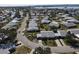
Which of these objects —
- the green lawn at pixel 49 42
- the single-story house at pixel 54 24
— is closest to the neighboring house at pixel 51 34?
the green lawn at pixel 49 42

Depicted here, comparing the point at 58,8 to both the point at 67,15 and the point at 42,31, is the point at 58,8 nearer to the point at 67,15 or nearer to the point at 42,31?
the point at 67,15

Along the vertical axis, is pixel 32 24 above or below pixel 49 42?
above

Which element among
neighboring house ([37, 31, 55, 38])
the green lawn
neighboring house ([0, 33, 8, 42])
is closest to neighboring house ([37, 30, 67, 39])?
neighboring house ([37, 31, 55, 38])

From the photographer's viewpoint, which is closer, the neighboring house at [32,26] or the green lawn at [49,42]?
the green lawn at [49,42]

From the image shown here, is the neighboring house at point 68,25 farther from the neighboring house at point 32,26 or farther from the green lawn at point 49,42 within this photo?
the neighboring house at point 32,26

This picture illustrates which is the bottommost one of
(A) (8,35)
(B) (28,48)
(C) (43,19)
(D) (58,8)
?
(B) (28,48)

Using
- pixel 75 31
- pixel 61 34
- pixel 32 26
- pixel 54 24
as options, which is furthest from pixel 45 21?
pixel 75 31

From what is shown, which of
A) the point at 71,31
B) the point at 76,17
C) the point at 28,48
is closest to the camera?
the point at 28,48

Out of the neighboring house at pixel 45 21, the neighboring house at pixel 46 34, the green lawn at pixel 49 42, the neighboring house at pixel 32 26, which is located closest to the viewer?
the green lawn at pixel 49 42

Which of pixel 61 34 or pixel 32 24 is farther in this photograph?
pixel 32 24

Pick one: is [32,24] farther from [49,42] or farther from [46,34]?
[49,42]
